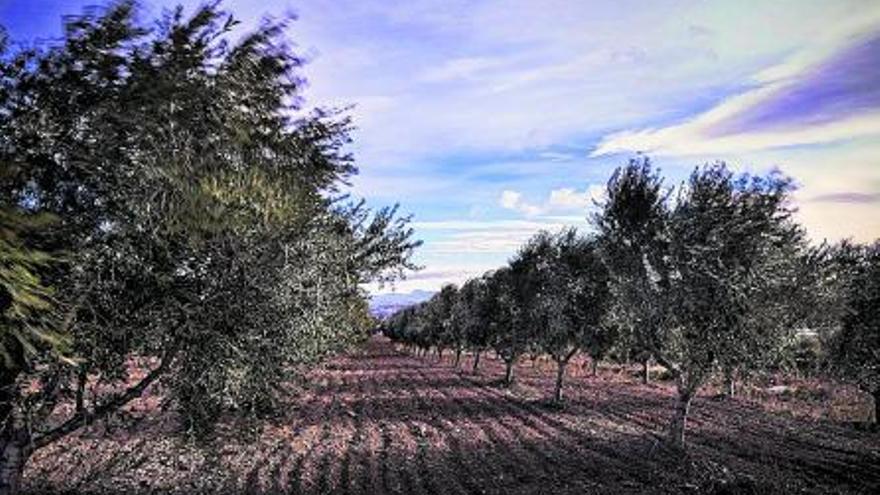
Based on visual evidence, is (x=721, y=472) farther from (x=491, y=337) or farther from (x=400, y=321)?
(x=400, y=321)

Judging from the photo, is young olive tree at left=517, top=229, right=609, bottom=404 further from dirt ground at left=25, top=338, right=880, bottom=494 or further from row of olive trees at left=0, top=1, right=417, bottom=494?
row of olive trees at left=0, top=1, right=417, bottom=494

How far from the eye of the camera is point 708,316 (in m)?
24.1

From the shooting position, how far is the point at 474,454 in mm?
28984

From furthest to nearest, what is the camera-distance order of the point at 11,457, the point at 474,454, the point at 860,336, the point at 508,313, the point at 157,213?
the point at 508,313 → the point at 860,336 → the point at 474,454 → the point at 11,457 → the point at 157,213

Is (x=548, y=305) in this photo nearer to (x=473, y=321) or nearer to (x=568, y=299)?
(x=568, y=299)

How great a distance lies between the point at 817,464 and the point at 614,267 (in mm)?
10388

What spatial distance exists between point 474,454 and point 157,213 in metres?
19.7

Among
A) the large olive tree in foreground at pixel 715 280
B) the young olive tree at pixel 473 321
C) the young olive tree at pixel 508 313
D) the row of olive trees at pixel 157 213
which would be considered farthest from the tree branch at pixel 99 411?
the young olive tree at pixel 473 321

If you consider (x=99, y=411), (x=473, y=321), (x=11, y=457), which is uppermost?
(x=473, y=321)

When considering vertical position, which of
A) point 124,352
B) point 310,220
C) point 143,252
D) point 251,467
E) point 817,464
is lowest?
point 251,467

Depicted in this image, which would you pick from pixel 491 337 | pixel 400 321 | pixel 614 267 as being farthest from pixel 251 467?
pixel 400 321

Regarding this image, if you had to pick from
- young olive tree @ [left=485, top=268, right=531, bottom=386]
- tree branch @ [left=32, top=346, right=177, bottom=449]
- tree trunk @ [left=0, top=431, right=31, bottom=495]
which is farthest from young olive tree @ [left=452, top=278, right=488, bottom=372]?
tree trunk @ [left=0, top=431, right=31, bottom=495]

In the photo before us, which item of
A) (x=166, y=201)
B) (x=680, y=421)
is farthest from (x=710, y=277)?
(x=166, y=201)

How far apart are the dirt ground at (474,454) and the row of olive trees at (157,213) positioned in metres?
2.27
